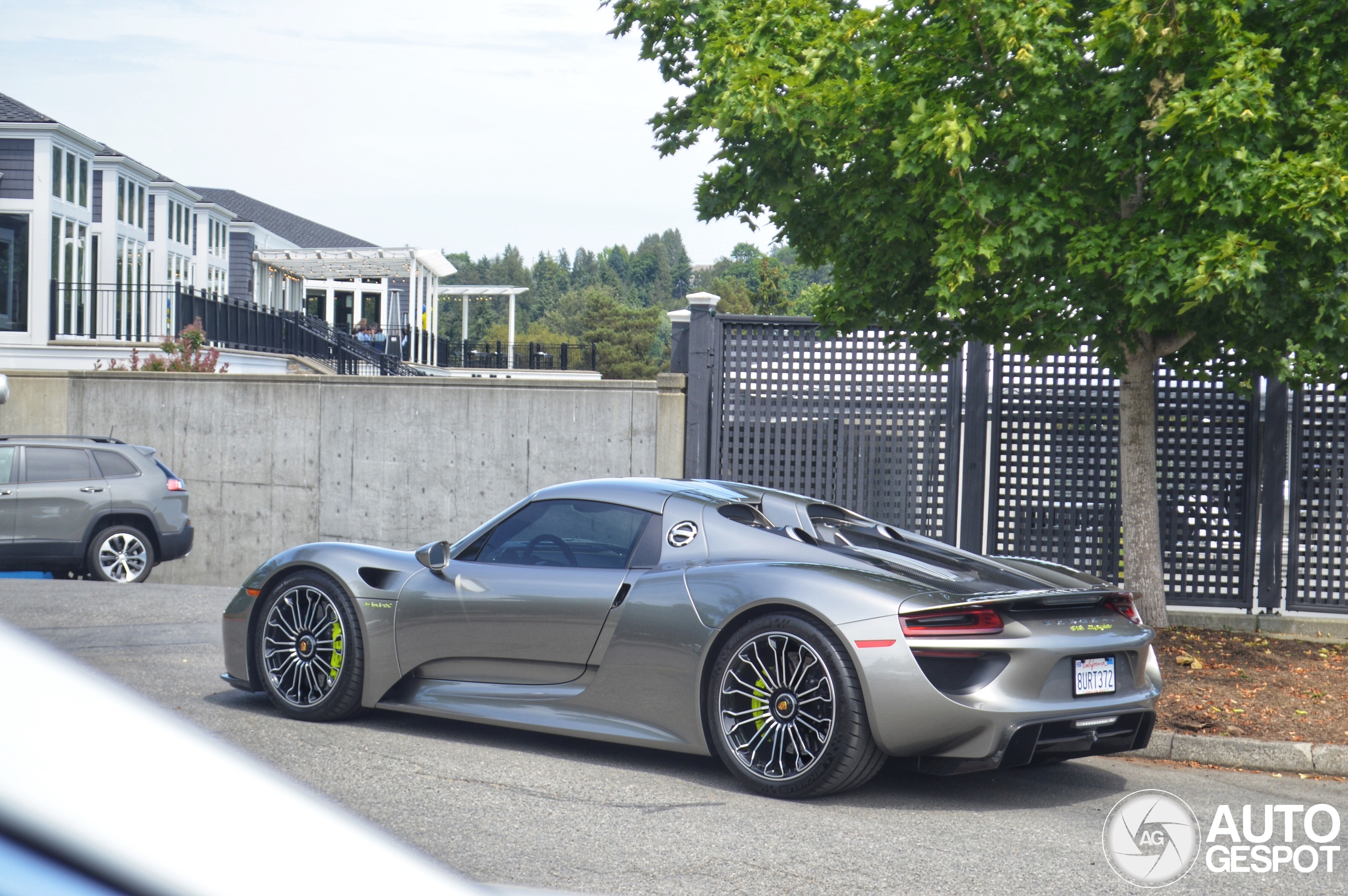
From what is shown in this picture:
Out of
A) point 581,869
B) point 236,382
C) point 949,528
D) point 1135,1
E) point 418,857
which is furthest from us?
point 236,382

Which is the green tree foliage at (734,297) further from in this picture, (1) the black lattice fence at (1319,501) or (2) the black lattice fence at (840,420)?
(1) the black lattice fence at (1319,501)

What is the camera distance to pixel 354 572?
6344 millimetres

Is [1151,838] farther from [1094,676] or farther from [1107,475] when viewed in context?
[1107,475]

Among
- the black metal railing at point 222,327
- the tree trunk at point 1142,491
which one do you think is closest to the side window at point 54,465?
the black metal railing at point 222,327

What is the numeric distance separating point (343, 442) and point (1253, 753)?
1092cm

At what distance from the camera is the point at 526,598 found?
5922mm

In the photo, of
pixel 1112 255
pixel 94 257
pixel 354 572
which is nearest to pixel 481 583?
pixel 354 572

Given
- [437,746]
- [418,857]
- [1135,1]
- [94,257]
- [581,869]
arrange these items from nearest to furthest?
1. [418,857]
2. [581,869]
3. [437,746]
4. [1135,1]
5. [94,257]

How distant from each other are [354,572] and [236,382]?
32.1ft

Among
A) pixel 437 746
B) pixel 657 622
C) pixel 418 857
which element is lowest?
pixel 437 746

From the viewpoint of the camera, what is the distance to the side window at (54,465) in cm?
1277

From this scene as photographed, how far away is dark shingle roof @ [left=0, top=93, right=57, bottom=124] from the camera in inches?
936

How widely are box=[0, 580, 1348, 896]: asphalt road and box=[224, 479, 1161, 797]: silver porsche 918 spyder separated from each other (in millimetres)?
223

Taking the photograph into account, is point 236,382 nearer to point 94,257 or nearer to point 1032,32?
point 1032,32
